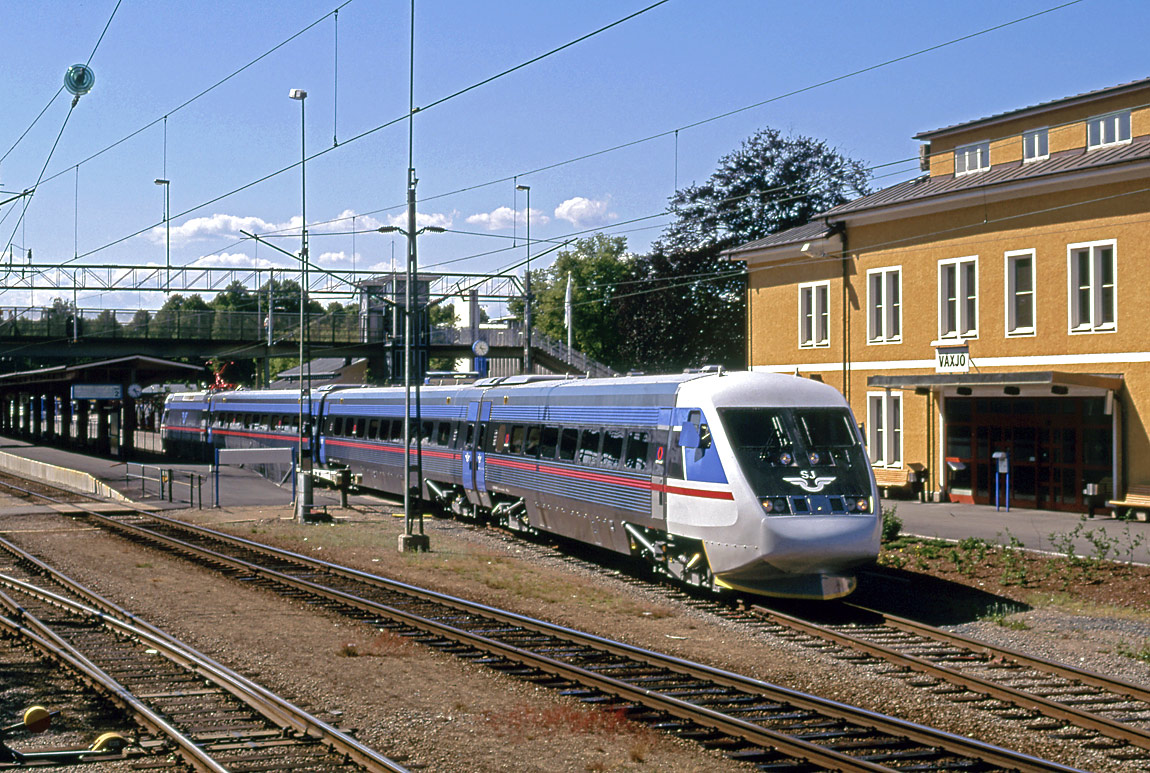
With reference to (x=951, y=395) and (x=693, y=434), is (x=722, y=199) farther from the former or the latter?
(x=693, y=434)

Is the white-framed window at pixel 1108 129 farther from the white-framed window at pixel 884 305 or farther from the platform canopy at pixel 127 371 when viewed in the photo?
the platform canopy at pixel 127 371

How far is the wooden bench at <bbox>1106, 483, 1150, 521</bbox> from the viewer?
24.8m

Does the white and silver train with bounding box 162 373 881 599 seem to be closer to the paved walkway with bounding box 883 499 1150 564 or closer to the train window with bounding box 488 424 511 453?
the train window with bounding box 488 424 511 453

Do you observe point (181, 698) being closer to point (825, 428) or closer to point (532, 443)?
point (825, 428)

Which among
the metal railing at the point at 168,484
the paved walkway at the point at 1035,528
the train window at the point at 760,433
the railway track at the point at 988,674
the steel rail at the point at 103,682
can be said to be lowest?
the railway track at the point at 988,674

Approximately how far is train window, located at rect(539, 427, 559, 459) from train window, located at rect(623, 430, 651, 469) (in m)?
3.09

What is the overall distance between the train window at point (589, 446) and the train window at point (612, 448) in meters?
0.23

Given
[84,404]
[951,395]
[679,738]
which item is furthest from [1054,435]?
[84,404]

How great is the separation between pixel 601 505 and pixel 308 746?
9.99 meters

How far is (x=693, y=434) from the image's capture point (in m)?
15.7

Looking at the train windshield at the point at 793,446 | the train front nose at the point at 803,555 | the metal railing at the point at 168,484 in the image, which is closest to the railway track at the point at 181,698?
the train front nose at the point at 803,555

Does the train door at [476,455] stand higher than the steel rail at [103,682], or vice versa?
the train door at [476,455]

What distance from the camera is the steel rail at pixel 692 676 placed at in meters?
8.56

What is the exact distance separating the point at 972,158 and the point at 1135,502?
10448 mm
